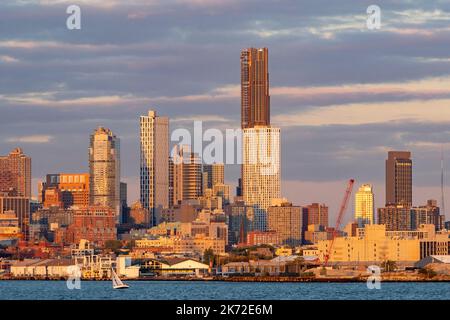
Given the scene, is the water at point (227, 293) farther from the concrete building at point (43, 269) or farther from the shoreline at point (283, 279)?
the concrete building at point (43, 269)

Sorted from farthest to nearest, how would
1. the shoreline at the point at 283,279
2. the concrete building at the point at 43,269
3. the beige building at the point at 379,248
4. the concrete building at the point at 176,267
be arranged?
1. the beige building at the point at 379,248
2. the concrete building at the point at 176,267
3. the concrete building at the point at 43,269
4. the shoreline at the point at 283,279

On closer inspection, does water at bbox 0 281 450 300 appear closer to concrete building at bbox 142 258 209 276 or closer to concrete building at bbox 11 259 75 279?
concrete building at bbox 11 259 75 279

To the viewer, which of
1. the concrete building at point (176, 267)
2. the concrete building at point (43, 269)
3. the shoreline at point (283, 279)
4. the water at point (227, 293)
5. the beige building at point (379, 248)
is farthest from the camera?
the beige building at point (379, 248)

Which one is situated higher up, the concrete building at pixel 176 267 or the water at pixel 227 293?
the water at pixel 227 293

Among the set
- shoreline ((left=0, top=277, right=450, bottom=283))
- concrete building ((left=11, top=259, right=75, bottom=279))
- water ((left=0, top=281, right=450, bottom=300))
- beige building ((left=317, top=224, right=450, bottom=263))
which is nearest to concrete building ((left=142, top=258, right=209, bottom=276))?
concrete building ((left=11, top=259, right=75, bottom=279))

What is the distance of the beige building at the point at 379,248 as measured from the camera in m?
164

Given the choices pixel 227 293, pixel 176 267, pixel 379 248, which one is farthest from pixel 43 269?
pixel 227 293

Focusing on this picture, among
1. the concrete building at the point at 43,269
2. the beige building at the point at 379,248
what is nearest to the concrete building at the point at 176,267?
the concrete building at the point at 43,269

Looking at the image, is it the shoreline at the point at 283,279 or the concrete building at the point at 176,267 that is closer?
the shoreline at the point at 283,279

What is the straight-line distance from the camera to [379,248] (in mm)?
166250

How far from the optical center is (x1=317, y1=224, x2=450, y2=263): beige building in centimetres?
16438
